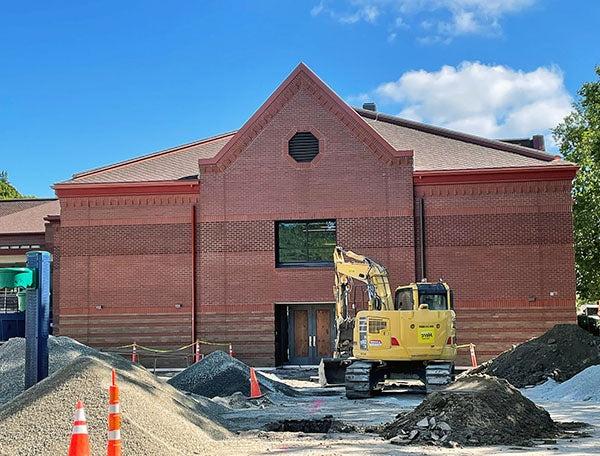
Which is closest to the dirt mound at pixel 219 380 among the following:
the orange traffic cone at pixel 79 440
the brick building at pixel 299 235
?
the brick building at pixel 299 235

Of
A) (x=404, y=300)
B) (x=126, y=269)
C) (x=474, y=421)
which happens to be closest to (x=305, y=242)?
(x=126, y=269)

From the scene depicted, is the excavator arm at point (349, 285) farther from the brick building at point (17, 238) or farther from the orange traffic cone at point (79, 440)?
the brick building at point (17, 238)

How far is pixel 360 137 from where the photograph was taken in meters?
31.0

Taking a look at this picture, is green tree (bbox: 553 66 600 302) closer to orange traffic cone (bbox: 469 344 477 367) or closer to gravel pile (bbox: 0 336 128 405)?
orange traffic cone (bbox: 469 344 477 367)

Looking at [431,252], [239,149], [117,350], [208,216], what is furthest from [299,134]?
[117,350]

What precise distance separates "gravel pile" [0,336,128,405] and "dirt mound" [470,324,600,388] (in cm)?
1222

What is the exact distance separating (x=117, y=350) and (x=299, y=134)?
1099 centimetres

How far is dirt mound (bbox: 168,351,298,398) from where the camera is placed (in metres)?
20.6

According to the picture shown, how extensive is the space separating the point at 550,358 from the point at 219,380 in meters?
9.86

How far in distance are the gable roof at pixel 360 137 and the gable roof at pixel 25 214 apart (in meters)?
11.1

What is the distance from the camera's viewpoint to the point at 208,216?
1235 inches

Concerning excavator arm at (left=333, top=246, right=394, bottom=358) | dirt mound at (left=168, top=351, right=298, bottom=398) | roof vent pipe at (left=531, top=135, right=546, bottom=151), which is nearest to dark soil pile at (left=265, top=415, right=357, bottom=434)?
dirt mound at (left=168, top=351, right=298, bottom=398)

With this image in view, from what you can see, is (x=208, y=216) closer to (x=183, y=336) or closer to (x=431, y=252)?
(x=183, y=336)

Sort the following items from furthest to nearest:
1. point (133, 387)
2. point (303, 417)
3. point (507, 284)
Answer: point (507, 284) < point (303, 417) < point (133, 387)
